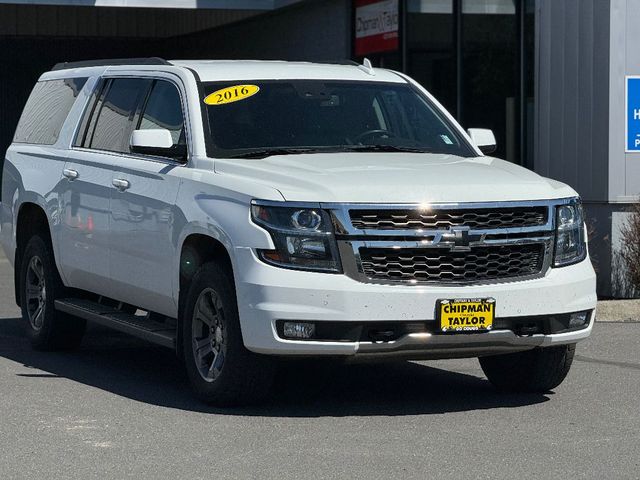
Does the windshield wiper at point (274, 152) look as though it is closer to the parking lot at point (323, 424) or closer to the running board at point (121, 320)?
the running board at point (121, 320)

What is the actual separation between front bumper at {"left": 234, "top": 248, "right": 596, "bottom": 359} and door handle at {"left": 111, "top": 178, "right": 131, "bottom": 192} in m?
1.59

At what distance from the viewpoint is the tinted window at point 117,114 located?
9836 mm

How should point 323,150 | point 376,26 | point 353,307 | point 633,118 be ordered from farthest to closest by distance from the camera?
point 376,26 < point 633,118 < point 323,150 < point 353,307

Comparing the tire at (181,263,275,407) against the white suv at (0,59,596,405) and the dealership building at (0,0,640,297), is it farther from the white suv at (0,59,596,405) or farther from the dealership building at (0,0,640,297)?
the dealership building at (0,0,640,297)

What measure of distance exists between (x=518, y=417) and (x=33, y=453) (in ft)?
8.46

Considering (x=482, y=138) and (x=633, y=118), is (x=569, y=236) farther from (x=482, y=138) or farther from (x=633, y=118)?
(x=633, y=118)

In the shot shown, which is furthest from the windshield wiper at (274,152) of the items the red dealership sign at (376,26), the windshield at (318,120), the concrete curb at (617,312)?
the red dealership sign at (376,26)

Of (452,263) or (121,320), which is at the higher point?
(452,263)

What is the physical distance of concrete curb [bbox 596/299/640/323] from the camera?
12.5 metres

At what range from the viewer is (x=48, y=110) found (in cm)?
1126

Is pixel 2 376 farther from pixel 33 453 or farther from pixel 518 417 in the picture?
pixel 518 417

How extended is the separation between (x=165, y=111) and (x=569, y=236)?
2.64 metres

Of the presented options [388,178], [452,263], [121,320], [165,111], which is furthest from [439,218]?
[121,320]

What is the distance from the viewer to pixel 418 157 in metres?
8.90
